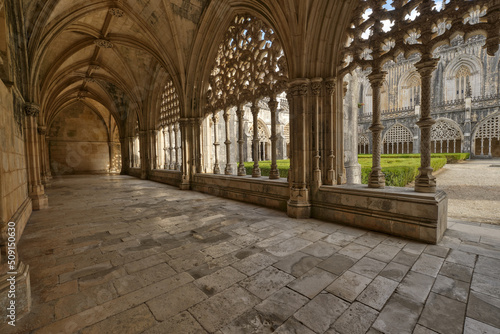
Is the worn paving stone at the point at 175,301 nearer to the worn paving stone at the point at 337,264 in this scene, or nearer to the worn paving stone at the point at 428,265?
the worn paving stone at the point at 337,264

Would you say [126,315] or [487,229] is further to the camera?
[487,229]

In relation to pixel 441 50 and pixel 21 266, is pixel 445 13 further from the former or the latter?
pixel 441 50

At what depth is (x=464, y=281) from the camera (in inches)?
73.6

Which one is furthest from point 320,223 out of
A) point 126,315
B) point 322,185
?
point 126,315

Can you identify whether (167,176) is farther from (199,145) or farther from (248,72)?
(248,72)

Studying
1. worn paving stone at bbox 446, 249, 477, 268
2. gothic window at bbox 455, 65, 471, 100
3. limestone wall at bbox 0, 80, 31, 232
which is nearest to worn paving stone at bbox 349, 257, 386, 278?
worn paving stone at bbox 446, 249, 477, 268

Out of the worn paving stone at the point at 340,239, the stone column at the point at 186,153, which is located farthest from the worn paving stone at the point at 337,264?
the stone column at the point at 186,153

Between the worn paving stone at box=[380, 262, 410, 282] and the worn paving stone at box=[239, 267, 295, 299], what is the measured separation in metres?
0.88

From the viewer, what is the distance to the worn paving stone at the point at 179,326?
1365mm

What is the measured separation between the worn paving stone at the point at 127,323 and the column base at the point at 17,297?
55cm

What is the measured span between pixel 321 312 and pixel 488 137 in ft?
90.1

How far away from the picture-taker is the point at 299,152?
412 centimetres

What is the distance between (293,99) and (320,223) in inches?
91.6

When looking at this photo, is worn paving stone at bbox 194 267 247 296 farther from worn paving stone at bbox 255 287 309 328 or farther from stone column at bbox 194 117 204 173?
stone column at bbox 194 117 204 173
